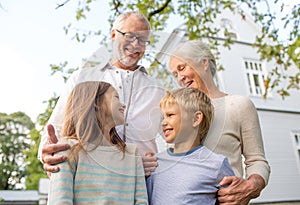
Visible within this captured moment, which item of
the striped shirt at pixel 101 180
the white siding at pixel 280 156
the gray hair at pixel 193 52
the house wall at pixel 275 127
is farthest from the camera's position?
the white siding at pixel 280 156

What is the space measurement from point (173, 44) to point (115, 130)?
0.27m

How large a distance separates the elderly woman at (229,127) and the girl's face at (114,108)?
0.51ft

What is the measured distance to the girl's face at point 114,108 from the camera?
67 centimetres

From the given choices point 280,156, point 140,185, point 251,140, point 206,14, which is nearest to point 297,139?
point 280,156

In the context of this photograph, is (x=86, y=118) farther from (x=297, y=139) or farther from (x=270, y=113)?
(x=297, y=139)

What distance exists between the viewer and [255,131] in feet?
2.79

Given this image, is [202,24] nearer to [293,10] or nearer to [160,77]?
[293,10]

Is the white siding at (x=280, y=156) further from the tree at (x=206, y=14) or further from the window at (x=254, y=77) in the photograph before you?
the tree at (x=206, y=14)

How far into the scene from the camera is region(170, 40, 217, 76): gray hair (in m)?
0.75

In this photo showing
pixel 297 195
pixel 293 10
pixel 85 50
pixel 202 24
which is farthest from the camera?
pixel 297 195

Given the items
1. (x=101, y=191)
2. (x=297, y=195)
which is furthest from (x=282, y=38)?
(x=297, y=195)

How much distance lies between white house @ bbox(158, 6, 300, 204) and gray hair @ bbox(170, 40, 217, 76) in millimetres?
5221

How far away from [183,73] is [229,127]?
203mm

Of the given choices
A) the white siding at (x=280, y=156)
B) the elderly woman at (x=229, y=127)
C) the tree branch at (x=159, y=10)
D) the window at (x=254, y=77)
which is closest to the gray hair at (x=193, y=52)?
the elderly woman at (x=229, y=127)
